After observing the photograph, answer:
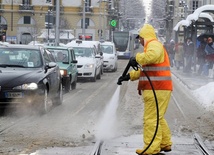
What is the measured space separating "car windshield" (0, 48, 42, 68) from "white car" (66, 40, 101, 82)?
1158 cm

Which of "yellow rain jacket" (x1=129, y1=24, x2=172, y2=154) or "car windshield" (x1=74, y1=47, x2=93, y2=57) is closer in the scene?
"yellow rain jacket" (x1=129, y1=24, x2=172, y2=154)

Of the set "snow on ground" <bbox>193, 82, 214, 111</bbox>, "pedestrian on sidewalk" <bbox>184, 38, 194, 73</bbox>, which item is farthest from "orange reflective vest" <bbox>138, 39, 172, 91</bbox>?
"pedestrian on sidewalk" <bbox>184, 38, 194, 73</bbox>

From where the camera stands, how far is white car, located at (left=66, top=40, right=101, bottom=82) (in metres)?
27.2

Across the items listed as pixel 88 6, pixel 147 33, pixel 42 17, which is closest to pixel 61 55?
pixel 147 33

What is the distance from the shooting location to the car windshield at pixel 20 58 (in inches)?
593

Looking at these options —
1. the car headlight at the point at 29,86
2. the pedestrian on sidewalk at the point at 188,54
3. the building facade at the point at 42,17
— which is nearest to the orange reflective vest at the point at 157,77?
the car headlight at the point at 29,86

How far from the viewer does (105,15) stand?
8931 cm

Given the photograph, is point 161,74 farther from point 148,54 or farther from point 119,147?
point 119,147

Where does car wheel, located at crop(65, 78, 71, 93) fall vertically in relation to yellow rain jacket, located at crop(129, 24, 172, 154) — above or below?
below

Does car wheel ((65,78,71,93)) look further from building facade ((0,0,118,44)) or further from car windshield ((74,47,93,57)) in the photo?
building facade ((0,0,118,44))

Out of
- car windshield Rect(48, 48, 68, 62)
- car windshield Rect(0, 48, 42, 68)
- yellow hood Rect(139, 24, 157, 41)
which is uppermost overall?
yellow hood Rect(139, 24, 157, 41)

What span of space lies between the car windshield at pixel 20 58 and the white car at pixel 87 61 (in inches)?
456

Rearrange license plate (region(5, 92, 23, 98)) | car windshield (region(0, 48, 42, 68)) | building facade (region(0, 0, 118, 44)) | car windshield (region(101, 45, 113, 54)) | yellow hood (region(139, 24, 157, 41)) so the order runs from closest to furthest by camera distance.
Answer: yellow hood (region(139, 24, 157, 41)) < license plate (region(5, 92, 23, 98)) < car windshield (region(0, 48, 42, 68)) < car windshield (region(101, 45, 113, 54)) < building facade (region(0, 0, 118, 44))

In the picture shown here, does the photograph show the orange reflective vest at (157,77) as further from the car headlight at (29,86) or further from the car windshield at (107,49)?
the car windshield at (107,49)
